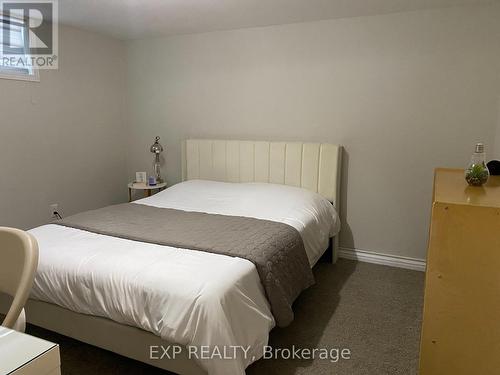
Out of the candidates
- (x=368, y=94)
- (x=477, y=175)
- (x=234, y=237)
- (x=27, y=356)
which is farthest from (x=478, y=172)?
(x=27, y=356)

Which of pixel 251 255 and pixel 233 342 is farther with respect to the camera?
pixel 251 255

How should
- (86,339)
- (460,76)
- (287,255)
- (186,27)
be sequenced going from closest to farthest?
1. (86,339)
2. (287,255)
3. (460,76)
4. (186,27)

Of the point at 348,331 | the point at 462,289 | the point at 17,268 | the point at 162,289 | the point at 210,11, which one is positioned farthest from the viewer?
the point at 210,11

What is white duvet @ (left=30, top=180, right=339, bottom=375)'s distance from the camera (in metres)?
1.53

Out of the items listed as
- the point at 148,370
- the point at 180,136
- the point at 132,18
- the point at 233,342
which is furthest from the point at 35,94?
the point at 233,342

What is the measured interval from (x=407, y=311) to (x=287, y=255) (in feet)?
3.35

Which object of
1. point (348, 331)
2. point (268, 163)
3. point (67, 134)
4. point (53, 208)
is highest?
point (67, 134)

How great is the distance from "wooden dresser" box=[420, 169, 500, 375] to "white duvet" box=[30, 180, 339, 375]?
76 centimetres

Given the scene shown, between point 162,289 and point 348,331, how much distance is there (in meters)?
1.27

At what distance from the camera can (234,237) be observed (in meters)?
2.14

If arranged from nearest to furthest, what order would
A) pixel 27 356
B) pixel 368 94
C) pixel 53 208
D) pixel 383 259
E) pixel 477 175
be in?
1. pixel 27 356
2. pixel 477 175
3. pixel 368 94
4. pixel 383 259
5. pixel 53 208

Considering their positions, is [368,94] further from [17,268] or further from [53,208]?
[53,208]

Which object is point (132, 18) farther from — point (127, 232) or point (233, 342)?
point (233, 342)

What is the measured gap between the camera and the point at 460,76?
277 centimetres
